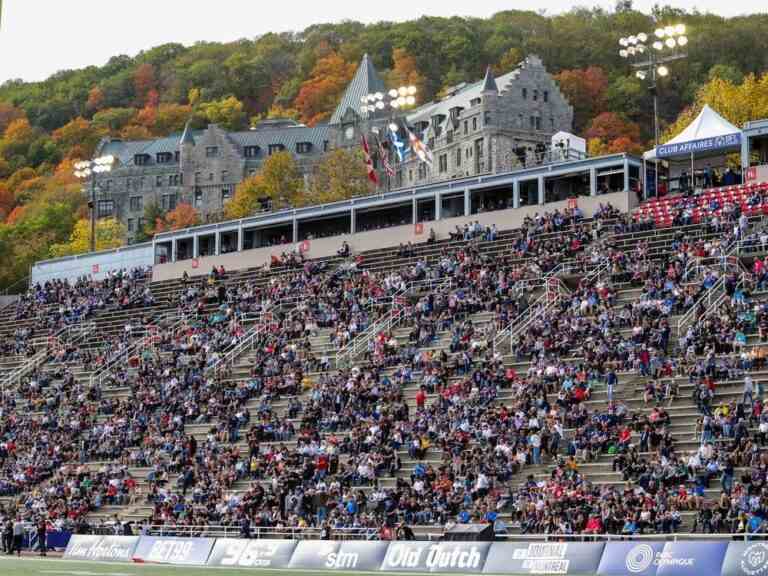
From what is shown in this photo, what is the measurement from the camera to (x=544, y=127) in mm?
116125

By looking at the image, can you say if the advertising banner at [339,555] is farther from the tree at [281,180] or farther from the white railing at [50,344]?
the tree at [281,180]

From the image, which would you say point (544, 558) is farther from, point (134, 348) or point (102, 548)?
point (134, 348)

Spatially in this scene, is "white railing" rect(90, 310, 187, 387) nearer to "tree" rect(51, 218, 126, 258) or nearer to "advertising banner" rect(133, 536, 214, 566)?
"advertising banner" rect(133, 536, 214, 566)

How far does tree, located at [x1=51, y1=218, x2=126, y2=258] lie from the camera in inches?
4934

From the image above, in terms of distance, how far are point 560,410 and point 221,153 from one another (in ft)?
382

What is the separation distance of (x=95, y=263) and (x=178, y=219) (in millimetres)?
61793

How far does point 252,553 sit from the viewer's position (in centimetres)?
3312

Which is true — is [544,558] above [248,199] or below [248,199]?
below

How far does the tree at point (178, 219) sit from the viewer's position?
139m

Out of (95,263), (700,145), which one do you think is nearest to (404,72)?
(95,263)

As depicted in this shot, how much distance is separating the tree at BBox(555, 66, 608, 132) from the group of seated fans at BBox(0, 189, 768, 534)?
7855 centimetres

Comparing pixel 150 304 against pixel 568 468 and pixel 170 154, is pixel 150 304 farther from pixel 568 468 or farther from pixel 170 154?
pixel 170 154

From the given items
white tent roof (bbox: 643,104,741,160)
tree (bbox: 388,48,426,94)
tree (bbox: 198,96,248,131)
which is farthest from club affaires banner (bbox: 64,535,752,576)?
tree (bbox: 198,96,248,131)

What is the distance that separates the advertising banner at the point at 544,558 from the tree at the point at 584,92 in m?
110
